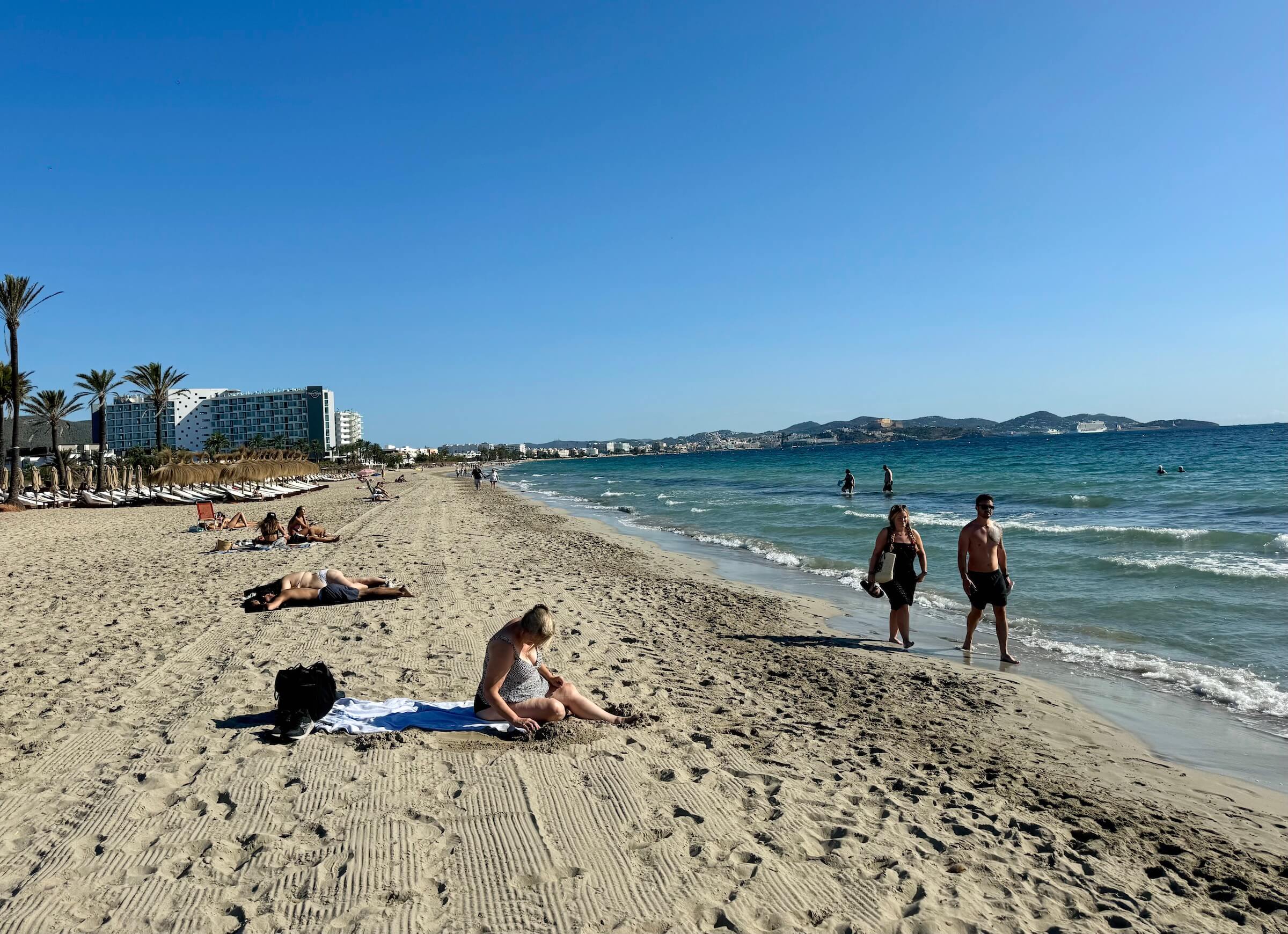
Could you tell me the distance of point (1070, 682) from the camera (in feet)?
21.8

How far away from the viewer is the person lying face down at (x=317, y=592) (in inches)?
334

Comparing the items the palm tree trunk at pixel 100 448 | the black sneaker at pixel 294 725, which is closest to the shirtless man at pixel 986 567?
the black sneaker at pixel 294 725

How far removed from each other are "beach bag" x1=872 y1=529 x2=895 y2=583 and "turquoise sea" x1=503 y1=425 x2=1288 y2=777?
3.09ft

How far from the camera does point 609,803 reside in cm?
Result: 379

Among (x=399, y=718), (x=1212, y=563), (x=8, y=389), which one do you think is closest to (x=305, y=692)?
(x=399, y=718)

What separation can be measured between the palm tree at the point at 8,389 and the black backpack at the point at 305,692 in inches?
1148

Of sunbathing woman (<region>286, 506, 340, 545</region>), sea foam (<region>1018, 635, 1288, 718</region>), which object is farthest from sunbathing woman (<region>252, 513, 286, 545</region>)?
sea foam (<region>1018, 635, 1288, 718</region>)

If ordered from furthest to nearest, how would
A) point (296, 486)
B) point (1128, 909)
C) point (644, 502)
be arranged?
1. point (296, 486)
2. point (644, 502)
3. point (1128, 909)

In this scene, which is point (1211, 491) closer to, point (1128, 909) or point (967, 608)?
point (967, 608)

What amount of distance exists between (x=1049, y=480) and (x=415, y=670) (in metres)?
36.5

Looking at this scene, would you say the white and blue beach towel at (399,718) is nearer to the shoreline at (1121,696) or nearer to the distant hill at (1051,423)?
the shoreline at (1121,696)

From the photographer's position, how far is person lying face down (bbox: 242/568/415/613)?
8484mm

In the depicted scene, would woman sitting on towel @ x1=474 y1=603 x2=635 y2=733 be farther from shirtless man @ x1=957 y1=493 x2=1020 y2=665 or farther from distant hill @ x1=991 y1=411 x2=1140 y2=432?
distant hill @ x1=991 y1=411 x2=1140 y2=432

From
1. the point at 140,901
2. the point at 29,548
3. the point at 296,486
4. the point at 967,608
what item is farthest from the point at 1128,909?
the point at 296,486
